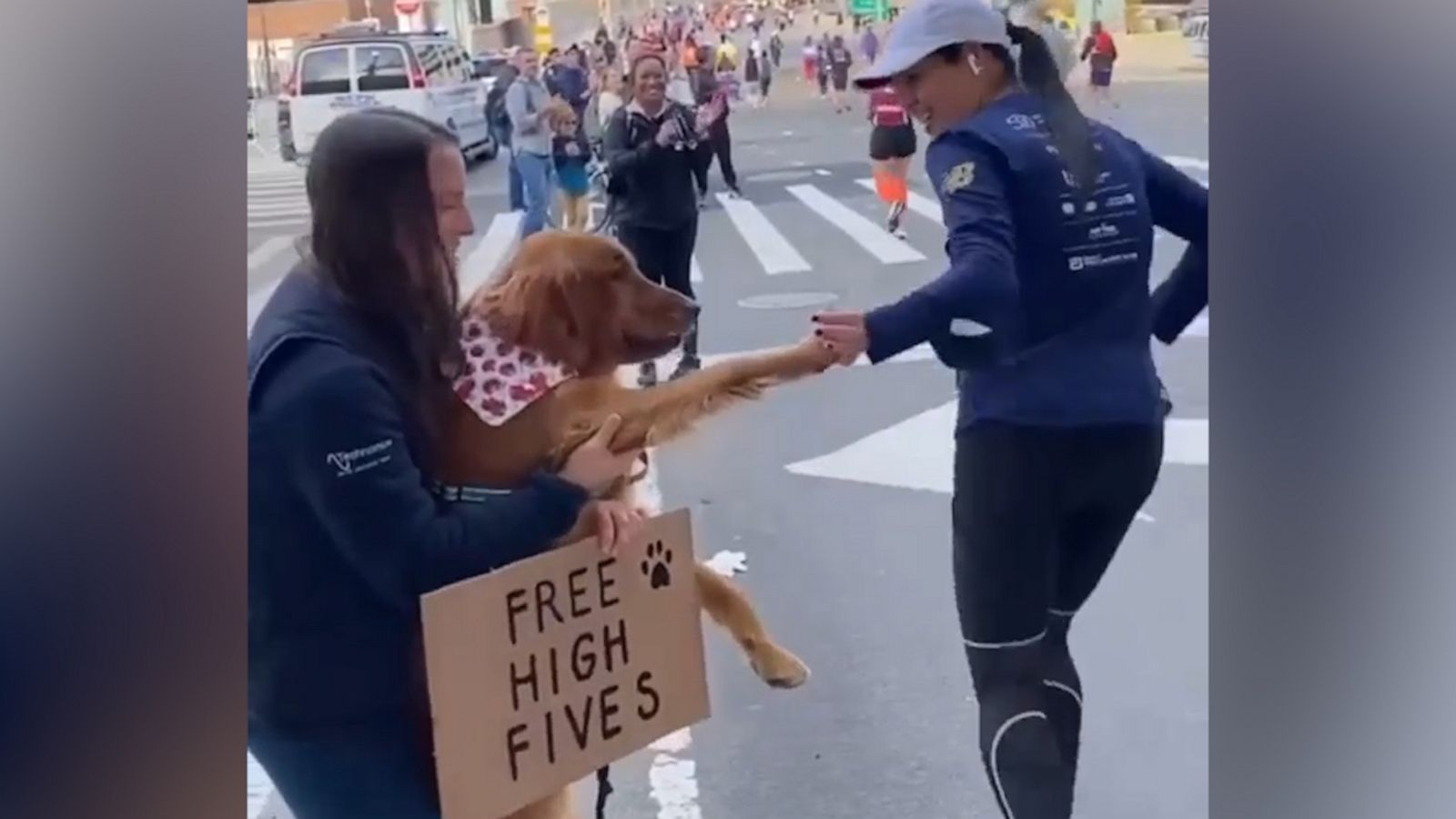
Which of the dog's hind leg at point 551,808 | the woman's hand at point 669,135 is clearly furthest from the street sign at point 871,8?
the dog's hind leg at point 551,808

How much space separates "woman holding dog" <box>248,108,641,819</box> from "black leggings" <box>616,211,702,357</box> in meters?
0.17

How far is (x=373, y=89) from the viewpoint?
1.59 metres

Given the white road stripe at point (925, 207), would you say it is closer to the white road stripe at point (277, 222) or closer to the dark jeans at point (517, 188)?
the dark jeans at point (517, 188)

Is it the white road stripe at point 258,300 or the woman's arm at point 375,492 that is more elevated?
the white road stripe at point 258,300

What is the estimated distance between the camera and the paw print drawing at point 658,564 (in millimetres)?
1647

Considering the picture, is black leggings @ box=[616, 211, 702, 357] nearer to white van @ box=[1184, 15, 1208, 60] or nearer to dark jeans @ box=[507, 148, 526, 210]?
dark jeans @ box=[507, 148, 526, 210]

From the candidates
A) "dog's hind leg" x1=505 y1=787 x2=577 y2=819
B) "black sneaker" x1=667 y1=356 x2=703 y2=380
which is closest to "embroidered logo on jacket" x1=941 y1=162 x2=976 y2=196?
"black sneaker" x1=667 y1=356 x2=703 y2=380

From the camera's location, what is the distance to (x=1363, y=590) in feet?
6.06

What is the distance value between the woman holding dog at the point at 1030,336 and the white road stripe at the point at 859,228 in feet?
0.17

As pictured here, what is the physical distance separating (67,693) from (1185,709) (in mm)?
1288

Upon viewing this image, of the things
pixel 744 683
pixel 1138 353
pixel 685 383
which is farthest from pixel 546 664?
pixel 1138 353

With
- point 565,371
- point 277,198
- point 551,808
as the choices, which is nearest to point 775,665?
point 551,808

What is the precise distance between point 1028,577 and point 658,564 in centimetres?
42

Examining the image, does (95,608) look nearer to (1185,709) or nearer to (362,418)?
(362,418)
